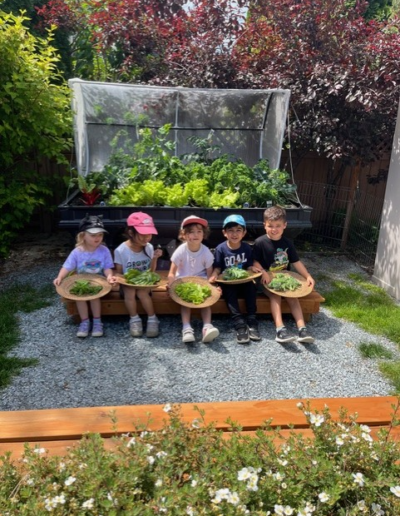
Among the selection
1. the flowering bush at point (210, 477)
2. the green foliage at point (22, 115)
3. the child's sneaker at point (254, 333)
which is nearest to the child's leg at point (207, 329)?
the child's sneaker at point (254, 333)

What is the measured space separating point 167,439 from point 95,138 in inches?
199

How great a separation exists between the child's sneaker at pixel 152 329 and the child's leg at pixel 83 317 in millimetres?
533

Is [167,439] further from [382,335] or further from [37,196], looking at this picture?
[37,196]

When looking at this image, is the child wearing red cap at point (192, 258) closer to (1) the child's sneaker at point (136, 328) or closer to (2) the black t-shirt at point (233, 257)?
(2) the black t-shirt at point (233, 257)

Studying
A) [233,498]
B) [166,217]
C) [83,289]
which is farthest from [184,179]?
[233,498]

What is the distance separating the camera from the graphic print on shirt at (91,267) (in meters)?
4.00

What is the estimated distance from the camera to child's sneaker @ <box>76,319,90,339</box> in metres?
3.71

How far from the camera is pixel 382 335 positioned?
13.3 ft

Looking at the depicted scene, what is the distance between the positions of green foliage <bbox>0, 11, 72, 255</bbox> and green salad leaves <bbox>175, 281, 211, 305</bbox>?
8.50ft

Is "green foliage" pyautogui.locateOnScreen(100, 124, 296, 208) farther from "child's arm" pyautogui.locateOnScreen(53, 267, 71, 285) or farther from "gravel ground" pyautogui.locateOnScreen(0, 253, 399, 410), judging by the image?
"gravel ground" pyautogui.locateOnScreen(0, 253, 399, 410)

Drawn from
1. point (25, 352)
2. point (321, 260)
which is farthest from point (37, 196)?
point (321, 260)

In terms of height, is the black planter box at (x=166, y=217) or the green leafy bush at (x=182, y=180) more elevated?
the green leafy bush at (x=182, y=180)

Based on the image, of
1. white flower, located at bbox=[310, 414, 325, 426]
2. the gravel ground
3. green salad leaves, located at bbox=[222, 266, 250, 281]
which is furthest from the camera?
green salad leaves, located at bbox=[222, 266, 250, 281]

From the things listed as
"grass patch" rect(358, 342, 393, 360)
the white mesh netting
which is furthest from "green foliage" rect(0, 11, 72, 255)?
"grass patch" rect(358, 342, 393, 360)
